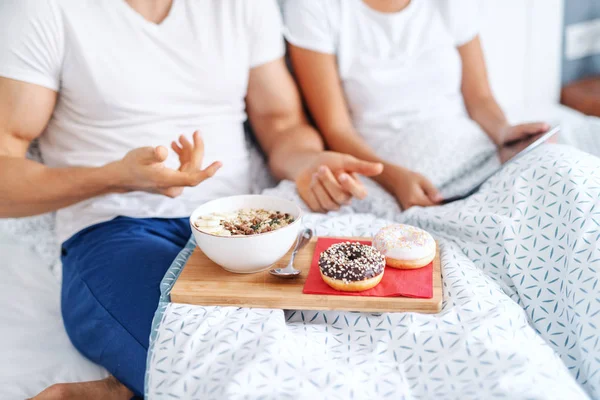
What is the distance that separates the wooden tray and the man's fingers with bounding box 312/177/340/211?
0.99ft

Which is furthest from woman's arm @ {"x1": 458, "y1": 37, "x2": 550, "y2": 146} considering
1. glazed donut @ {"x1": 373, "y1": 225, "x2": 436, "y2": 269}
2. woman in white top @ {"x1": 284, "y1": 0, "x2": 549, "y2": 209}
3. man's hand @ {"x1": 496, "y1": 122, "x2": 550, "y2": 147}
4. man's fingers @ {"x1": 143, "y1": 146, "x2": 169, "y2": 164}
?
man's fingers @ {"x1": 143, "y1": 146, "x2": 169, "y2": 164}

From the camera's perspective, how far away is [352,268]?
35.9 inches

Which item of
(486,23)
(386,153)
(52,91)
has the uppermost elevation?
(52,91)

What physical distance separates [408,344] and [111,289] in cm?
58

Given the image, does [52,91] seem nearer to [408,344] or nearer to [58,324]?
[58,324]

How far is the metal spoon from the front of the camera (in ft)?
3.18

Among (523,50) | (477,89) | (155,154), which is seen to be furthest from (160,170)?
(523,50)

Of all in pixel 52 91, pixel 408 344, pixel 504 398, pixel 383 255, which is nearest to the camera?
pixel 504 398

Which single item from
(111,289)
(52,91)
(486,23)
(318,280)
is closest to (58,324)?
(111,289)

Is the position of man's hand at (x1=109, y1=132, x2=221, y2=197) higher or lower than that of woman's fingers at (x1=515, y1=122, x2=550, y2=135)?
higher

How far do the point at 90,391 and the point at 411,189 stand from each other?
788 millimetres

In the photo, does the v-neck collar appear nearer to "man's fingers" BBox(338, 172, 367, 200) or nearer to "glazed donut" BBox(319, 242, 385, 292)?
"man's fingers" BBox(338, 172, 367, 200)

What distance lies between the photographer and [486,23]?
2014mm

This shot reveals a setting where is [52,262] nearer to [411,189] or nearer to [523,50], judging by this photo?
[411,189]
